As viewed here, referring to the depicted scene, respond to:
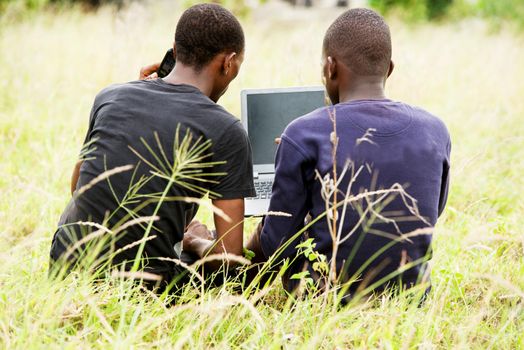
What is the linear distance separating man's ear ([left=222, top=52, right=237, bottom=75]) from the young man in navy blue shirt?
0.35 meters

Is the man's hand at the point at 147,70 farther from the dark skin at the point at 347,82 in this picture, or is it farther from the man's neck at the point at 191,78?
the dark skin at the point at 347,82

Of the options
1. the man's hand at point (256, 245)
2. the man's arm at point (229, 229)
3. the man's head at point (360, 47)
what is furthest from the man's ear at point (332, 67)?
the man's hand at point (256, 245)

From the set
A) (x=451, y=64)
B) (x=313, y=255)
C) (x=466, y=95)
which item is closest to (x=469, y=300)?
(x=313, y=255)

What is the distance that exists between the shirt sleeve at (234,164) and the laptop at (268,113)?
0.74m

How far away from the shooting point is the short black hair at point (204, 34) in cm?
233

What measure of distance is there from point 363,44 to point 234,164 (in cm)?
63

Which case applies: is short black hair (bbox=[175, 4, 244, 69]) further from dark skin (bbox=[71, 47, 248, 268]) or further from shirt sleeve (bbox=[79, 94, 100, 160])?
shirt sleeve (bbox=[79, 94, 100, 160])

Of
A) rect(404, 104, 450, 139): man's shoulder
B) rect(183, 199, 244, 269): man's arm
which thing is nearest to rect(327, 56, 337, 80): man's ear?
rect(404, 104, 450, 139): man's shoulder

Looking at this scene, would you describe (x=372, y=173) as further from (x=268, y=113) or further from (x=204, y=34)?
(x=268, y=113)

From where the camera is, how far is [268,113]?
3092mm

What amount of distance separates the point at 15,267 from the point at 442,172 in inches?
63.7

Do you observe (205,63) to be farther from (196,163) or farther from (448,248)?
(448,248)

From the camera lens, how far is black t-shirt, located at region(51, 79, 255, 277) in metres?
2.17

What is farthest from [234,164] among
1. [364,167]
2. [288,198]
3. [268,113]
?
[268,113]
